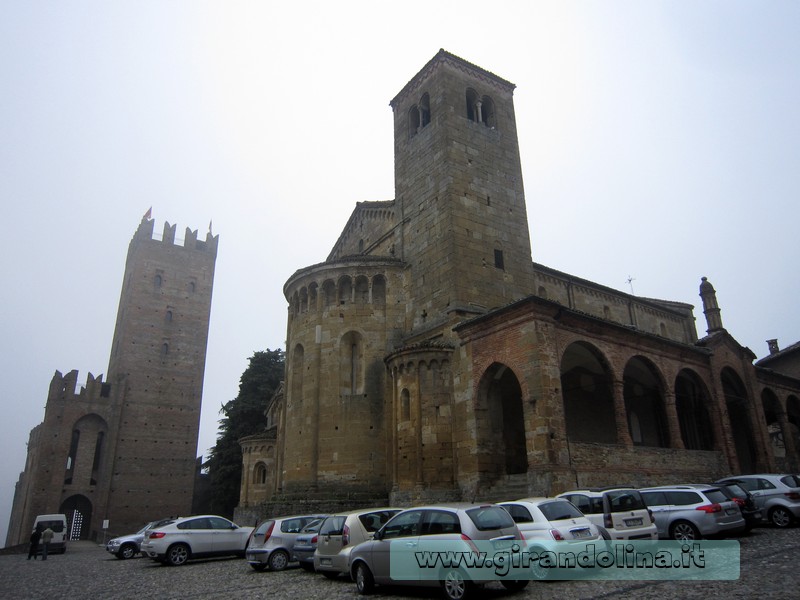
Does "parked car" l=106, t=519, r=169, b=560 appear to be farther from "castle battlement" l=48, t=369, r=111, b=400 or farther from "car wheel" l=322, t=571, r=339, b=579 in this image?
"castle battlement" l=48, t=369, r=111, b=400

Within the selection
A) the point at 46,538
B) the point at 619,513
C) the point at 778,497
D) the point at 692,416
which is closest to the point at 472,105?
the point at 692,416

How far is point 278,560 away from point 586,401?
57.6 ft

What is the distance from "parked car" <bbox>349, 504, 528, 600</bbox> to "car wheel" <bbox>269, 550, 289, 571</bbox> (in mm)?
4785

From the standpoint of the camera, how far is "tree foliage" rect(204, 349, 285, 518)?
44.9 metres

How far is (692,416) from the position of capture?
27.5 meters

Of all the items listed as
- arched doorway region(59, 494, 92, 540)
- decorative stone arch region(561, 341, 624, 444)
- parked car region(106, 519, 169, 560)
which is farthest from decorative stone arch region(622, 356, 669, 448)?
arched doorway region(59, 494, 92, 540)

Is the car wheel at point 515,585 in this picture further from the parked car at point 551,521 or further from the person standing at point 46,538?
the person standing at point 46,538

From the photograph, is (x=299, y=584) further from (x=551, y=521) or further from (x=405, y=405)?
(x=405, y=405)

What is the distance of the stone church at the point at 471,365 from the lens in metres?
19.7

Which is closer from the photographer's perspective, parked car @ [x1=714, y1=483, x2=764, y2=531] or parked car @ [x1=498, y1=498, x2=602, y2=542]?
parked car @ [x1=498, y1=498, x2=602, y2=542]

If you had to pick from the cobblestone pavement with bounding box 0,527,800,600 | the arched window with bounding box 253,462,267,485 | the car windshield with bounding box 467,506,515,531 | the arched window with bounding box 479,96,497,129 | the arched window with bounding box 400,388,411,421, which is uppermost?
the arched window with bounding box 479,96,497,129

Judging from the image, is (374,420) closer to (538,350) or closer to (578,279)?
(538,350)

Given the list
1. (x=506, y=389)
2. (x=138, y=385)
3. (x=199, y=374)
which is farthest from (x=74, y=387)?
(x=506, y=389)

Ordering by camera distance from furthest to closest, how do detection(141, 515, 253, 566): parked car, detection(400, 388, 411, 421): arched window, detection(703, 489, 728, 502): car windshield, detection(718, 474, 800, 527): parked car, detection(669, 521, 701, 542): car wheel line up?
detection(400, 388, 411, 421): arched window
detection(141, 515, 253, 566): parked car
detection(718, 474, 800, 527): parked car
detection(703, 489, 728, 502): car windshield
detection(669, 521, 701, 542): car wheel
